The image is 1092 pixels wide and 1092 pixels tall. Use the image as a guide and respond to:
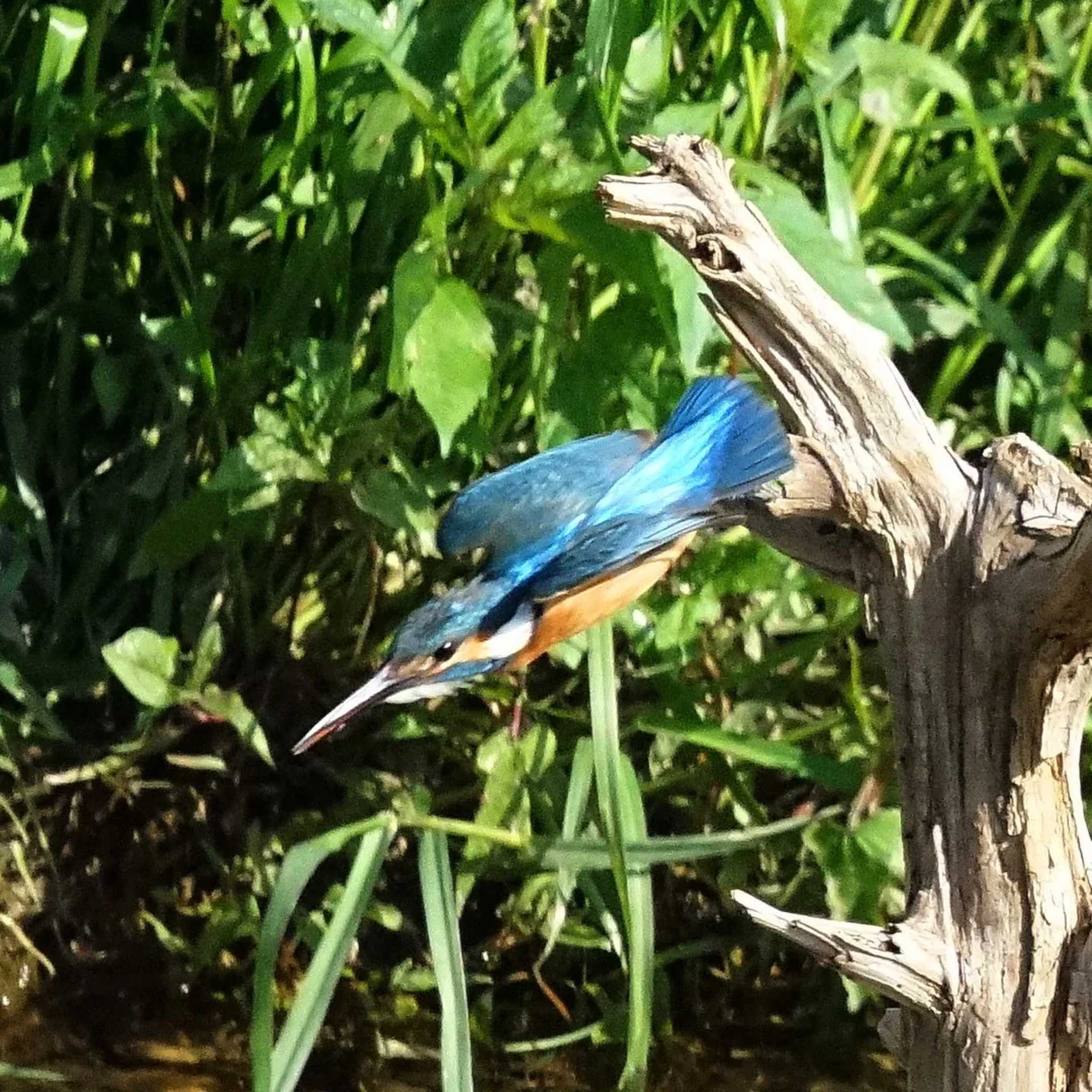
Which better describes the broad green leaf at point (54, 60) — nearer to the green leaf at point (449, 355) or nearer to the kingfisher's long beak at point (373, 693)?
the green leaf at point (449, 355)

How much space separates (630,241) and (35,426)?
71cm

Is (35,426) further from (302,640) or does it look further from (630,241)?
(630,241)

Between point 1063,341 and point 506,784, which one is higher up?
point 1063,341

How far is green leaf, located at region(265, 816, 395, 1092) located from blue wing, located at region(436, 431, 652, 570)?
30cm

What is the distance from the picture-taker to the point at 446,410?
40.0 inches

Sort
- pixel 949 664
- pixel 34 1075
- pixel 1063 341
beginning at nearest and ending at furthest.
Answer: pixel 949 664
pixel 34 1075
pixel 1063 341

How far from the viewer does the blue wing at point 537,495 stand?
93cm

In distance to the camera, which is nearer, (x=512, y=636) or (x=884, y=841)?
(x=512, y=636)

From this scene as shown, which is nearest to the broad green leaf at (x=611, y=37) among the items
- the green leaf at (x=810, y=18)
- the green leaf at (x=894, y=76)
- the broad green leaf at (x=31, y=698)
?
the green leaf at (x=810, y=18)

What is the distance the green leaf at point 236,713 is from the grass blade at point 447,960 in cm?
22

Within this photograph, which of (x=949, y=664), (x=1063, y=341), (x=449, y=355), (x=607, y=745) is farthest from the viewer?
(x=1063, y=341)

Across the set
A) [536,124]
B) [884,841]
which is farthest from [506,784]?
[536,124]

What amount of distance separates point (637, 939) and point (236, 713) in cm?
39

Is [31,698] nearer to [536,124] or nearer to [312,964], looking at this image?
[312,964]
